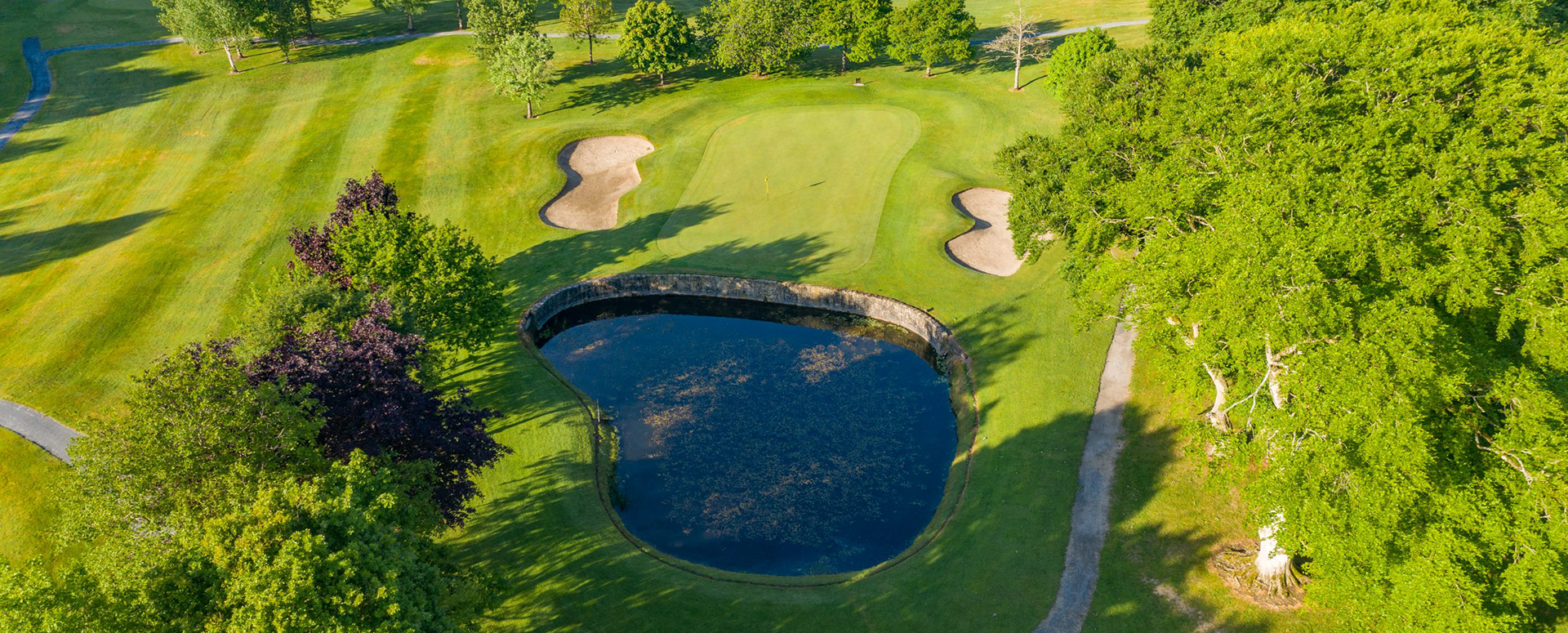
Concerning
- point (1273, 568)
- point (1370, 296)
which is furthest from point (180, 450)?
point (1370, 296)

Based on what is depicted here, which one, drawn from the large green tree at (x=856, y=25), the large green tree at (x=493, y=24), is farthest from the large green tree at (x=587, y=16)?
the large green tree at (x=856, y=25)

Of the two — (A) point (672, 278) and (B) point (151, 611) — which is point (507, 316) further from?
(B) point (151, 611)

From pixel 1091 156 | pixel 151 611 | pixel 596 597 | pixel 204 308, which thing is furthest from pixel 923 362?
pixel 204 308

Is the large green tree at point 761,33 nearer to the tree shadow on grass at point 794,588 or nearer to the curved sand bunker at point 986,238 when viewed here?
the curved sand bunker at point 986,238

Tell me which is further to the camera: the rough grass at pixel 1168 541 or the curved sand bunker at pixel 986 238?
the curved sand bunker at pixel 986 238

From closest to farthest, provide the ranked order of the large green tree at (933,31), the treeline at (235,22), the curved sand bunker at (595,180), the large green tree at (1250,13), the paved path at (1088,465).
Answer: the paved path at (1088,465), the large green tree at (1250,13), the curved sand bunker at (595,180), the treeline at (235,22), the large green tree at (933,31)

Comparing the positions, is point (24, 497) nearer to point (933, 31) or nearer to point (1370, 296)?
point (1370, 296)
